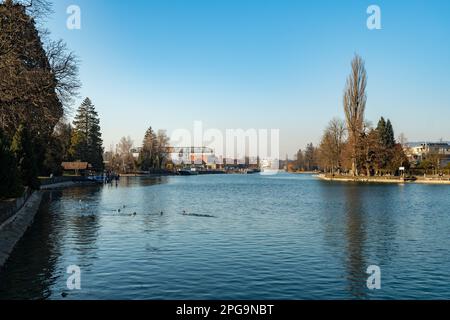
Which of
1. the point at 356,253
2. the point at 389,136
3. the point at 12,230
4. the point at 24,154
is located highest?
the point at 389,136

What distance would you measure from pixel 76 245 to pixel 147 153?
158 m

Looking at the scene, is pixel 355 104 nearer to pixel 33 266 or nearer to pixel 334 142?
pixel 334 142

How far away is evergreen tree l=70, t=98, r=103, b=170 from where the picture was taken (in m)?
118

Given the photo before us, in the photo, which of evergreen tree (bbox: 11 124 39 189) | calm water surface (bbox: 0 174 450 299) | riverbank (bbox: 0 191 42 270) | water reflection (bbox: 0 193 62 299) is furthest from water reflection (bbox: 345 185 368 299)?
evergreen tree (bbox: 11 124 39 189)

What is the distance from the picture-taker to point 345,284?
17828mm

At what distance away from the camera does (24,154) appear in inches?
2062

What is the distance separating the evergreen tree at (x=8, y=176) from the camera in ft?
105

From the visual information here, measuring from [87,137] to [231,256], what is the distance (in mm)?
109836

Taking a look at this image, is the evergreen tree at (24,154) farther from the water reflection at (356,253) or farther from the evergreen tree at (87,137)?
the evergreen tree at (87,137)

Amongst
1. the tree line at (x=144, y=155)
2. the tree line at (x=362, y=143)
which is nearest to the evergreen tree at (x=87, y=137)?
the tree line at (x=144, y=155)

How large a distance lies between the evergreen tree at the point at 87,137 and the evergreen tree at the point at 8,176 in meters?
83.0

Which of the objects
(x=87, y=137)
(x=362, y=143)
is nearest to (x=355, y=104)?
(x=362, y=143)
